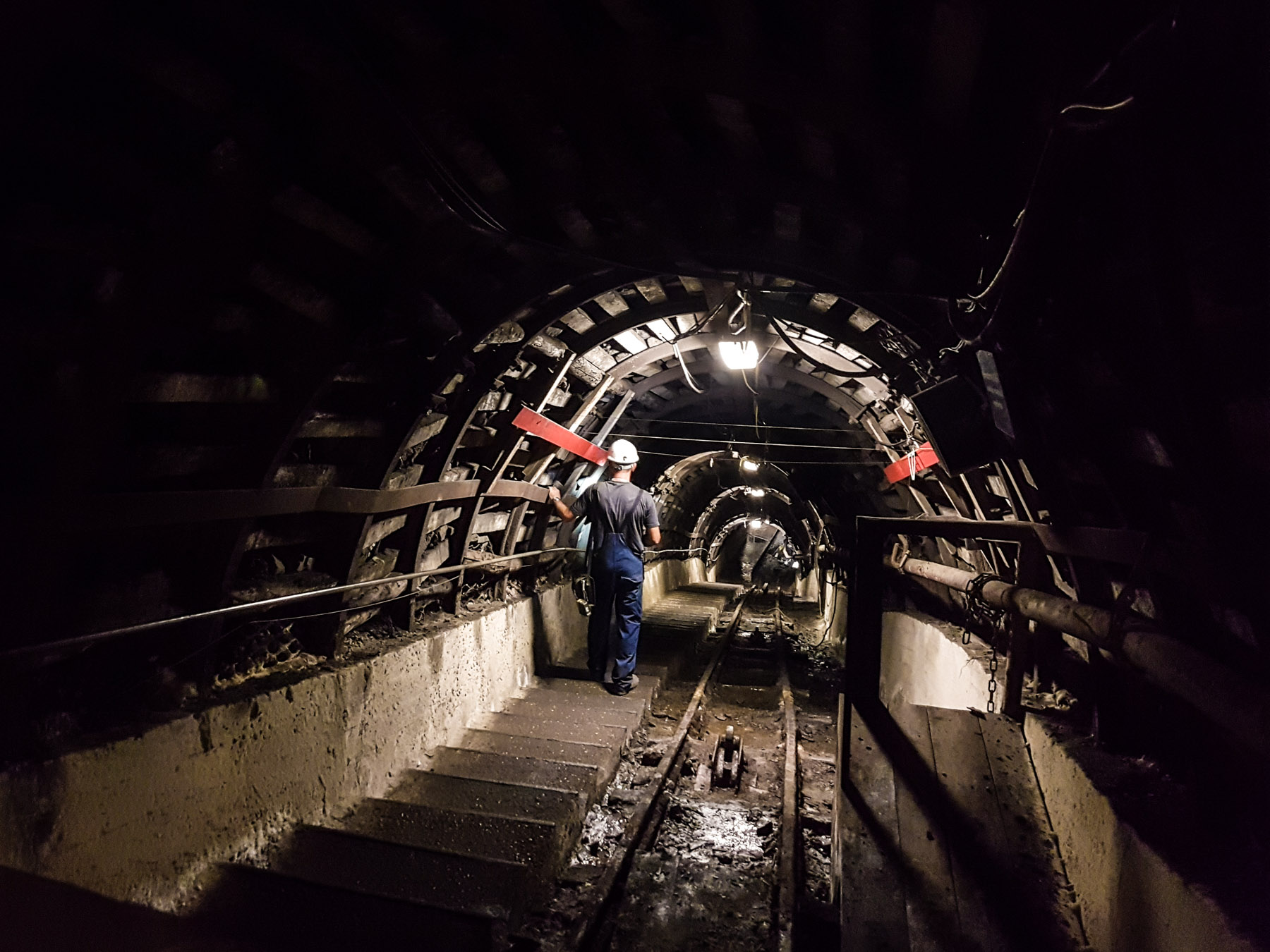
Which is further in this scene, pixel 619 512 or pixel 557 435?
pixel 619 512

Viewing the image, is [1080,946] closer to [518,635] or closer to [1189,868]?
[1189,868]

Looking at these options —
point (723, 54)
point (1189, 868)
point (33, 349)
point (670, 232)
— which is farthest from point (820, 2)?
point (1189, 868)

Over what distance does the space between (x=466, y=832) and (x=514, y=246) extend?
12.0ft

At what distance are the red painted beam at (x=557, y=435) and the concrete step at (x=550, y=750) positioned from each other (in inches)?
109

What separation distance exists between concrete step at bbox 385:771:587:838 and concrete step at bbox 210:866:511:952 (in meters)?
1.08

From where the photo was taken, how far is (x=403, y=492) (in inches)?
202

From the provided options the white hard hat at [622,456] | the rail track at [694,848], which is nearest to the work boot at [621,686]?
the rail track at [694,848]

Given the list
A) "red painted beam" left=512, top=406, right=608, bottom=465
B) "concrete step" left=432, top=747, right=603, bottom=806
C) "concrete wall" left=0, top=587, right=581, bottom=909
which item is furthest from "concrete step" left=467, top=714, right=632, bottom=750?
"red painted beam" left=512, top=406, right=608, bottom=465

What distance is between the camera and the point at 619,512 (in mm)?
7238

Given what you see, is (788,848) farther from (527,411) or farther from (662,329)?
(662,329)

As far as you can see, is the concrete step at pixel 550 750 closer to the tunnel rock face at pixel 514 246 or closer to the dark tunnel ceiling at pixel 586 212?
the tunnel rock face at pixel 514 246

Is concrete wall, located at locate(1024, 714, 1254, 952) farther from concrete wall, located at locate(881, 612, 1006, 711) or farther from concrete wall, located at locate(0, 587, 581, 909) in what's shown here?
concrete wall, located at locate(0, 587, 581, 909)

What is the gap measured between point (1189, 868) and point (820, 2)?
3.65 m

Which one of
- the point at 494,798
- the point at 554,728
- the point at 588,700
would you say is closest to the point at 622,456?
the point at 588,700
